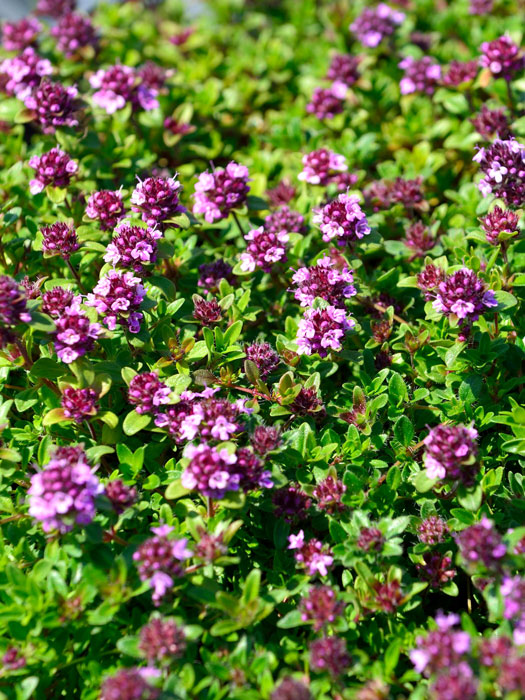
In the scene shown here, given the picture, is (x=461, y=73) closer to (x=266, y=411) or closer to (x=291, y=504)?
(x=266, y=411)

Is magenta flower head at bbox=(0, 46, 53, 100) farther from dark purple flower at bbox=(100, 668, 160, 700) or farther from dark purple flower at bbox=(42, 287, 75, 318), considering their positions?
dark purple flower at bbox=(100, 668, 160, 700)

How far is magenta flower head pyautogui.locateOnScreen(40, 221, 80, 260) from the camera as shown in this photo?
3959mm

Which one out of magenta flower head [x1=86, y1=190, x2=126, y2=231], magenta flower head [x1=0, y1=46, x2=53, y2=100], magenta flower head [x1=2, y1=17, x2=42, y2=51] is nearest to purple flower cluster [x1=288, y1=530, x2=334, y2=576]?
magenta flower head [x1=86, y1=190, x2=126, y2=231]

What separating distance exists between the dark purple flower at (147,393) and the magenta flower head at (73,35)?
4133 millimetres

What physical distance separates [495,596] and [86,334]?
225 cm

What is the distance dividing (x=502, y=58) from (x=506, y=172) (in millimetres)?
1685

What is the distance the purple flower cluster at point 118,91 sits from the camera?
532 centimetres

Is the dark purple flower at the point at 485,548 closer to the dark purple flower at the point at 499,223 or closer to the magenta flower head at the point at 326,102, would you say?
the dark purple flower at the point at 499,223

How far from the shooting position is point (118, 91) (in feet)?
17.6

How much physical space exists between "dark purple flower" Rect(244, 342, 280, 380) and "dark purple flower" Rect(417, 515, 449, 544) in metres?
1.16

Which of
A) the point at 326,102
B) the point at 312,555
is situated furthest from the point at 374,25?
the point at 312,555

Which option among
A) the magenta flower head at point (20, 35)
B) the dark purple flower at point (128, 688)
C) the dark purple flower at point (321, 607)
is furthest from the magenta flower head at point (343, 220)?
the magenta flower head at point (20, 35)

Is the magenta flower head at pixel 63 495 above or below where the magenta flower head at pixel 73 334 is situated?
below

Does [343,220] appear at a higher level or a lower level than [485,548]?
higher
